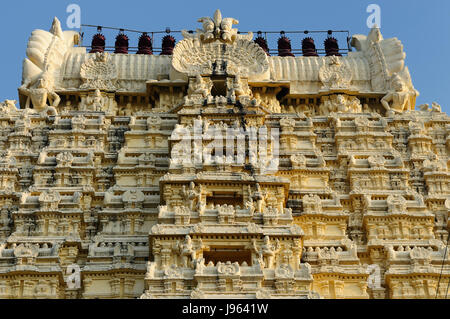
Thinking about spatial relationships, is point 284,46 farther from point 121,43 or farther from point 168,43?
point 121,43

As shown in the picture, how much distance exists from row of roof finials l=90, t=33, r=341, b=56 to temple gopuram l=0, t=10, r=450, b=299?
420cm

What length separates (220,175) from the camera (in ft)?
111

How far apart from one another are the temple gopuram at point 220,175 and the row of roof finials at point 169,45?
4.20 meters

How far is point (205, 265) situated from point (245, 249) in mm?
1551

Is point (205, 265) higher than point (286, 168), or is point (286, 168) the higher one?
point (286, 168)

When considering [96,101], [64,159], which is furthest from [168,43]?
[64,159]

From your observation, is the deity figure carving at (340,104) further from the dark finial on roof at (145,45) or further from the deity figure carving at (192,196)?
the dark finial on roof at (145,45)

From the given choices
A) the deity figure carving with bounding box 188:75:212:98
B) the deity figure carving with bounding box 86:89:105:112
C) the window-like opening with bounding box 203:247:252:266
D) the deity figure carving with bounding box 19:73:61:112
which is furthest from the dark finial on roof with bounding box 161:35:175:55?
the window-like opening with bounding box 203:247:252:266

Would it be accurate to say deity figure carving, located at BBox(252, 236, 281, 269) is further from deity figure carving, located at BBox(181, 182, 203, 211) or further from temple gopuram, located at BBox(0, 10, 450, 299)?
deity figure carving, located at BBox(181, 182, 203, 211)

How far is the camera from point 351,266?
106 feet

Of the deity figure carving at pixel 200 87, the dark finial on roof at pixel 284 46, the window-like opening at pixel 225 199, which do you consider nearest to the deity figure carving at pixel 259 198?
the window-like opening at pixel 225 199

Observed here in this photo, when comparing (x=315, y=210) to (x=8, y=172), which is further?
(x=8, y=172)
